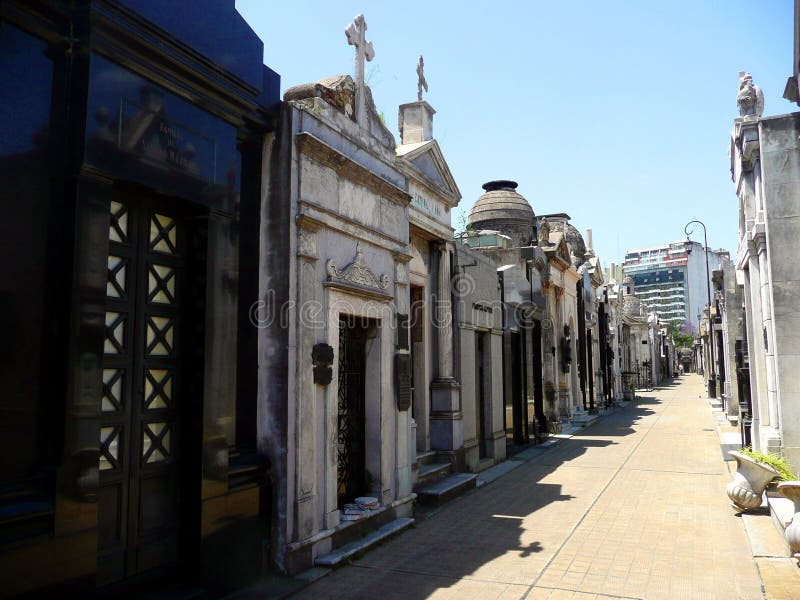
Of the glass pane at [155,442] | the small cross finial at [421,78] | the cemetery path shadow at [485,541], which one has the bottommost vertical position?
the cemetery path shadow at [485,541]

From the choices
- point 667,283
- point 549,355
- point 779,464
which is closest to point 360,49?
point 779,464

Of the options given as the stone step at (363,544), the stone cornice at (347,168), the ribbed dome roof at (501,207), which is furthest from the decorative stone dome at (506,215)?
the stone step at (363,544)

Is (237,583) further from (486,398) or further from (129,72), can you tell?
(486,398)

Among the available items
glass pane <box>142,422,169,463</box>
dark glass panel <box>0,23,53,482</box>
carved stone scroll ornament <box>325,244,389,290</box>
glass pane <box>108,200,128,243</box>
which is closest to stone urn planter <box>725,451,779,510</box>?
carved stone scroll ornament <box>325,244,389,290</box>

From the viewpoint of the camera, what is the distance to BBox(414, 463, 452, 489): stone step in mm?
9883

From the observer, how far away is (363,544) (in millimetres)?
7062

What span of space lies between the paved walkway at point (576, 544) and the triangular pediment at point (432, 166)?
537cm

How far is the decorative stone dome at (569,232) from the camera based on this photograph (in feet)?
91.9

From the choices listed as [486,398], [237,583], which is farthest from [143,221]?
[486,398]

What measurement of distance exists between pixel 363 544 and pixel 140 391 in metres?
3.35

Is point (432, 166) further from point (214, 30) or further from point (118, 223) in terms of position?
point (118, 223)

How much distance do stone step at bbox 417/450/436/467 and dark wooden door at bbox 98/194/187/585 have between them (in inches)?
225

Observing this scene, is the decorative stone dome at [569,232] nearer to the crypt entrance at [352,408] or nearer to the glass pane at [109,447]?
the crypt entrance at [352,408]

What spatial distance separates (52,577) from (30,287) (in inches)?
71.9
